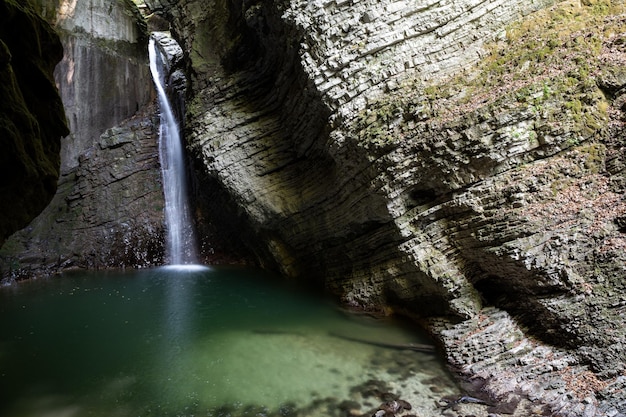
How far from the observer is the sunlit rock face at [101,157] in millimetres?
15555

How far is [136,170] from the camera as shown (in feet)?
57.8

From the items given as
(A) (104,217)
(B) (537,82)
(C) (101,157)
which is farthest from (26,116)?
(C) (101,157)

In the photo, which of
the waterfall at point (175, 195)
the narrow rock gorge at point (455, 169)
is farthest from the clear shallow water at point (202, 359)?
the waterfall at point (175, 195)

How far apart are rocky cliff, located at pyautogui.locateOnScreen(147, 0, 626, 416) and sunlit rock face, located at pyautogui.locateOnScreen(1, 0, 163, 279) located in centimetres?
961

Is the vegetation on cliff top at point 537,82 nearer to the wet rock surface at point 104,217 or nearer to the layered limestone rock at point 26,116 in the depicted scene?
the layered limestone rock at point 26,116

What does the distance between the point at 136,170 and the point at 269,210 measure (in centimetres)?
893

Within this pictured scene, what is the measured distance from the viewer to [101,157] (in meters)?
17.7

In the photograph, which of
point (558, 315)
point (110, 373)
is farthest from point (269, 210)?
point (558, 315)

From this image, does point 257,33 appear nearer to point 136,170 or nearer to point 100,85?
point 136,170

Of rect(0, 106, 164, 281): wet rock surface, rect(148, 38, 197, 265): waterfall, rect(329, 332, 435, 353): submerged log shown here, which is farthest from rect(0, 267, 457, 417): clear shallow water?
rect(148, 38, 197, 265): waterfall

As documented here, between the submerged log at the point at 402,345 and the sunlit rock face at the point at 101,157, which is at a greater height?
the sunlit rock face at the point at 101,157

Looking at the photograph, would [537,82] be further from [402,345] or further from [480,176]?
[402,345]

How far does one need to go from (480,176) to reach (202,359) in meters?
6.28

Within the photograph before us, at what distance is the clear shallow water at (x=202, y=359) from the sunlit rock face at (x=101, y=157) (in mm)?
4429
